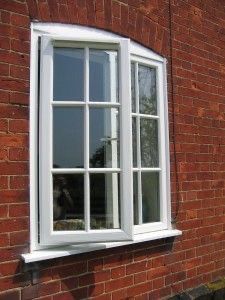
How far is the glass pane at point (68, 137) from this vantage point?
154 inches

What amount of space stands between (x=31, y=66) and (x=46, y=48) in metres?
0.18

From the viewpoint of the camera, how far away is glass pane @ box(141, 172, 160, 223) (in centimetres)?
460

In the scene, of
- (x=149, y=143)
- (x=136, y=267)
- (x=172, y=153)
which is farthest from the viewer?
(x=172, y=153)

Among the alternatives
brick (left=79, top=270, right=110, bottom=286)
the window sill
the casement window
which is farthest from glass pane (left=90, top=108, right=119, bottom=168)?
brick (left=79, top=270, right=110, bottom=286)

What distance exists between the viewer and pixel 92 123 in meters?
4.02

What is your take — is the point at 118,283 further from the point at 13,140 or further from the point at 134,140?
the point at 13,140

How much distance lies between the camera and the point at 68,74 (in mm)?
3977

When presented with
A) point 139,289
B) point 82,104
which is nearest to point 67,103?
point 82,104

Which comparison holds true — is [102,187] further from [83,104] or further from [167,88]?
[167,88]

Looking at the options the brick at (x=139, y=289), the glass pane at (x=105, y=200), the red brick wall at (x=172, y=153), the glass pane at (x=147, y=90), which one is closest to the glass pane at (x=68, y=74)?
the red brick wall at (x=172, y=153)

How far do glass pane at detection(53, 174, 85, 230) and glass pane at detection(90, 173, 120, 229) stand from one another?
0.35 feet

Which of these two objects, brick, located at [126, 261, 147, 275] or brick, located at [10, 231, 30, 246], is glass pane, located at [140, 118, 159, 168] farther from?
brick, located at [10, 231, 30, 246]

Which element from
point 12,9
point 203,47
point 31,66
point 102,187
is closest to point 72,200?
point 102,187

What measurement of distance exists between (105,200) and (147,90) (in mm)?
1229
